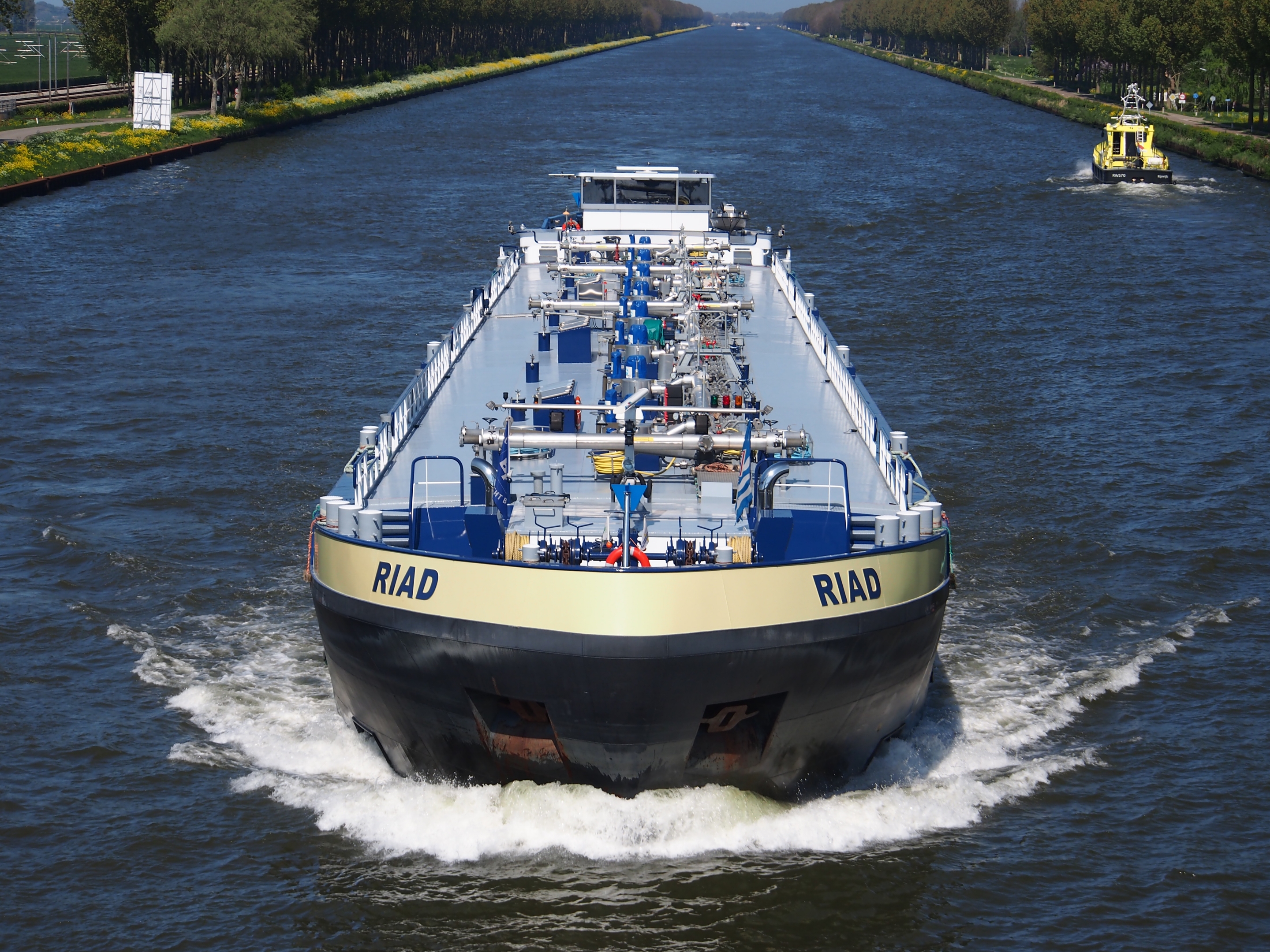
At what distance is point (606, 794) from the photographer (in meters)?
17.0

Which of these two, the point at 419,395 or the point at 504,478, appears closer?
the point at 504,478

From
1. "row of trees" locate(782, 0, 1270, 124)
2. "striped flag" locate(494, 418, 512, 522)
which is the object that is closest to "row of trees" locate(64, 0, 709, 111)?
"row of trees" locate(782, 0, 1270, 124)

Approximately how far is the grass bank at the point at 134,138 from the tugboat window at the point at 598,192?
119ft

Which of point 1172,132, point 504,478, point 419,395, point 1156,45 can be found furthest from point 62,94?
point 504,478

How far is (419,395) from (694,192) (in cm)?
1909

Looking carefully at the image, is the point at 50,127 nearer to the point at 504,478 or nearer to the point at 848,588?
the point at 504,478

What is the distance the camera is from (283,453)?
31.7 metres

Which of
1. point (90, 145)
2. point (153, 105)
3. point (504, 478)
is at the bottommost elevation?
point (504, 478)

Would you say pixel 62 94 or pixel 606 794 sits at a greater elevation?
pixel 62 94

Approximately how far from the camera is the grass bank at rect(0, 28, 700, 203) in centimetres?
6975

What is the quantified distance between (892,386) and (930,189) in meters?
38.3

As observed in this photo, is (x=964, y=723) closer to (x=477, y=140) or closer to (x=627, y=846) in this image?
(x=627, y=846)

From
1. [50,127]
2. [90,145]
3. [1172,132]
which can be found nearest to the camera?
[90,145]

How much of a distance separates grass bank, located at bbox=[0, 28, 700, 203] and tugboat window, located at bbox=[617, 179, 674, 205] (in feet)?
120
